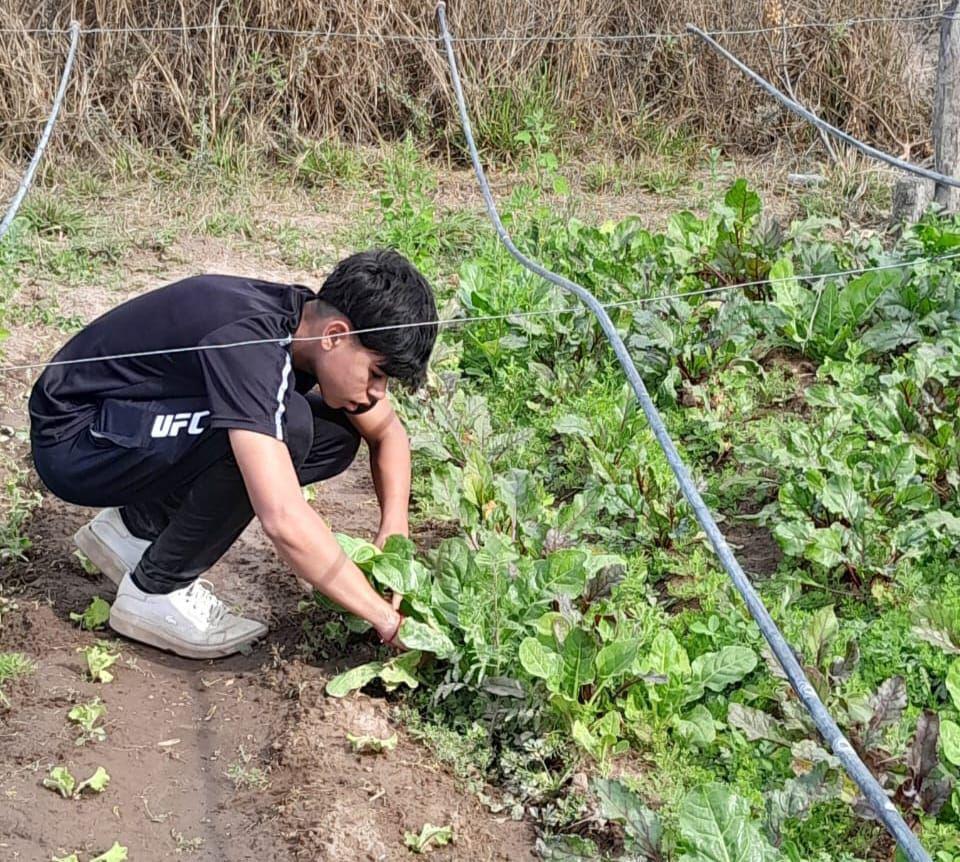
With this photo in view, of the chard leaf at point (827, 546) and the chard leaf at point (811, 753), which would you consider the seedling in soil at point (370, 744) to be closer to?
the chard leaf at point (811, 753)

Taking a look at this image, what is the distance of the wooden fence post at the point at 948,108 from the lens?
556 cm

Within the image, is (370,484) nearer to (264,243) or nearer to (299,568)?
(299,568)

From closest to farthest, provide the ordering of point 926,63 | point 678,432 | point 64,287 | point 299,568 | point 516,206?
point 299,568 → point 678,432 → point 64,287 → point 516,206 → point 926,63

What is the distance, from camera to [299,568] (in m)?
2.75

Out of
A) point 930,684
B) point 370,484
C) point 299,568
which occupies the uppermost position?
point 299,568

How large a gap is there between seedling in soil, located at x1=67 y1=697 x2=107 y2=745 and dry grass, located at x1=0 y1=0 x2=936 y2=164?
4.64m

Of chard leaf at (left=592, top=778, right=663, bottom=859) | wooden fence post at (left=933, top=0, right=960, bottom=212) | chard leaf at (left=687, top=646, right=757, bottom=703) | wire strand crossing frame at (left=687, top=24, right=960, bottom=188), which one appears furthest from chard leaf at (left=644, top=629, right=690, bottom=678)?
wooden fence post at (left=933, top=0, right=960, bottom=212)

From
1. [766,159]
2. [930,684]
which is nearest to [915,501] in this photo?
[930,684]

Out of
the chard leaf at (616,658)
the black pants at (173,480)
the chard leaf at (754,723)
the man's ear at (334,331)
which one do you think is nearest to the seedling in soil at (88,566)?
the black pants at (173,480)

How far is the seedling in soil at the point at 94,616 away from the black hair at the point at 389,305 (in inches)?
41.7

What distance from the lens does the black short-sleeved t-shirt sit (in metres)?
2.74

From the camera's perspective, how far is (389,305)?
9.28 ft

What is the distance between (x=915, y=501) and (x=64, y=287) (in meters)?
3.77

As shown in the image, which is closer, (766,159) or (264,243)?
(264,243)
